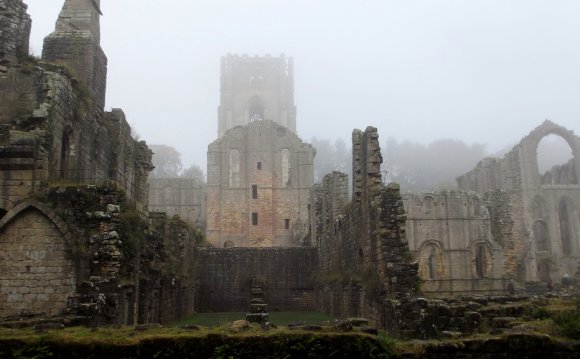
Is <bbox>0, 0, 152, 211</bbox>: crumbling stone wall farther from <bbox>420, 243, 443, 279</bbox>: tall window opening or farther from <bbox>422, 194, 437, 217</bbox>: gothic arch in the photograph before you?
<bbox>422, 194, 437, 217</bbox>: gothic arch

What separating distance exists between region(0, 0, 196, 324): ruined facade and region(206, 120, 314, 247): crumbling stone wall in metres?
28.3

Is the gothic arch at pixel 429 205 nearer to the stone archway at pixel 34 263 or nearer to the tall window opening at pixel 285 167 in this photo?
the tall window opening at pixel 285 167

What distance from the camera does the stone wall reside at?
88.4 feet

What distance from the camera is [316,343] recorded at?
19.2 feet

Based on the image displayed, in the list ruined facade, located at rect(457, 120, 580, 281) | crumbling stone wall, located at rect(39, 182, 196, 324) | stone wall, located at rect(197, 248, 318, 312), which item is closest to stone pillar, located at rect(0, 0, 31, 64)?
crumbling stone wall, located at rect(39, 182, 196, 324)

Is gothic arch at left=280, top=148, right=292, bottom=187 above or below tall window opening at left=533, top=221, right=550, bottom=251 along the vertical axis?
above

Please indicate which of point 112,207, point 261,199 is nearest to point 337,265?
point 112,207

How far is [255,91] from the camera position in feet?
279

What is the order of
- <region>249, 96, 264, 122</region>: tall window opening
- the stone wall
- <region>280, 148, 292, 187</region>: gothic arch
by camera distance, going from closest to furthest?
the stone wall < <region>280, 148, 292, 187</region>: gothic arch < <region>249, 96, 264, 122</region>: tall window opening

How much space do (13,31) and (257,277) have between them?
1623 cm

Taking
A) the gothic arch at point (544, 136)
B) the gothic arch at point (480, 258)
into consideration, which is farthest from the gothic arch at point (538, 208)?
the gothic arch at point (480, 258)

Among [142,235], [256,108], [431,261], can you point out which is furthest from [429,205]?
[256,108]

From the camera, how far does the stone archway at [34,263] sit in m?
11.1

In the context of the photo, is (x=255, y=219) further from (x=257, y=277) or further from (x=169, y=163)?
(x=169, y=163)
